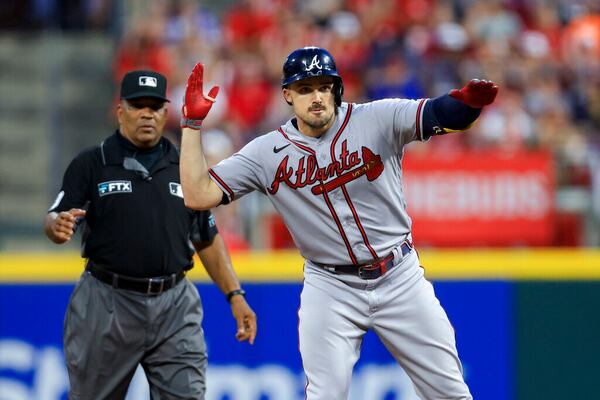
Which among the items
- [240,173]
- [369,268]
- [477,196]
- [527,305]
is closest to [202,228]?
[240,173]

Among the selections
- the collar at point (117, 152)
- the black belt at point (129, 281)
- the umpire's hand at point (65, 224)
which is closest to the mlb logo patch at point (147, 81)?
the collar at point (117, 152)

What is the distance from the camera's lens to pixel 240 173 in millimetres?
5344

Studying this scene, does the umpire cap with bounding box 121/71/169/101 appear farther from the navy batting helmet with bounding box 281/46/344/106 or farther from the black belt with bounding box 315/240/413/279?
the black belt with bounding box 315/240/413/279

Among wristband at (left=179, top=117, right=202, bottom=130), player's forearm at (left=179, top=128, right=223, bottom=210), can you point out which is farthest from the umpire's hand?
wristband at (left=179, top=117, right=202, bottom=130)

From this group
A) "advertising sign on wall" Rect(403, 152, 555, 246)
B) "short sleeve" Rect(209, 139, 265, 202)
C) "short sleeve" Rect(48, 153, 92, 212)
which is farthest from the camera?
"advertising sign on wall" Rect(403, 152, 555, 246)

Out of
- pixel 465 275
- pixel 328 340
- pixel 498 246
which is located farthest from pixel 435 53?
pixel 328 340

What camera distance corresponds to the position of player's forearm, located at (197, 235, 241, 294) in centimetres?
597

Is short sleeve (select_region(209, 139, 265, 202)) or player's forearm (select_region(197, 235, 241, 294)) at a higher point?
short sleeve (select_region(209, 139, 265, 202))

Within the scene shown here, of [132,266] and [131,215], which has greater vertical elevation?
[131,215]

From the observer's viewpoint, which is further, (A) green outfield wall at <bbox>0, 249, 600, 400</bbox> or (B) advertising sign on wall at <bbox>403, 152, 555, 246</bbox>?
(B) advertising sign on wall at <bbox>403, 152, 555, 246</bbox>

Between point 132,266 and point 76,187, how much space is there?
0.49 m

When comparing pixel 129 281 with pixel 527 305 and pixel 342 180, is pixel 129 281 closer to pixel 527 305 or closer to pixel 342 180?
pixel 342 180

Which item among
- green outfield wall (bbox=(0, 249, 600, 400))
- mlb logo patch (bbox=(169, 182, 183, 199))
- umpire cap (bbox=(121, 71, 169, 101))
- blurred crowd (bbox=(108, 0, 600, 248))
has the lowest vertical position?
green outfield wall (bbox=(0, 249, 600, 400))

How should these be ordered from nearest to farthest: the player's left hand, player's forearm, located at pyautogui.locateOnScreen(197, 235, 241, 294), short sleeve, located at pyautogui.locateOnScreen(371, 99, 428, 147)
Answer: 1. short sleeve, located at pyautogui.locateOnScreen(371, 99, 428, 147)
2. the player's left hand
3. player's forearm, located at pyautogui.locateOnScreen(197, 235, 241, 294)
